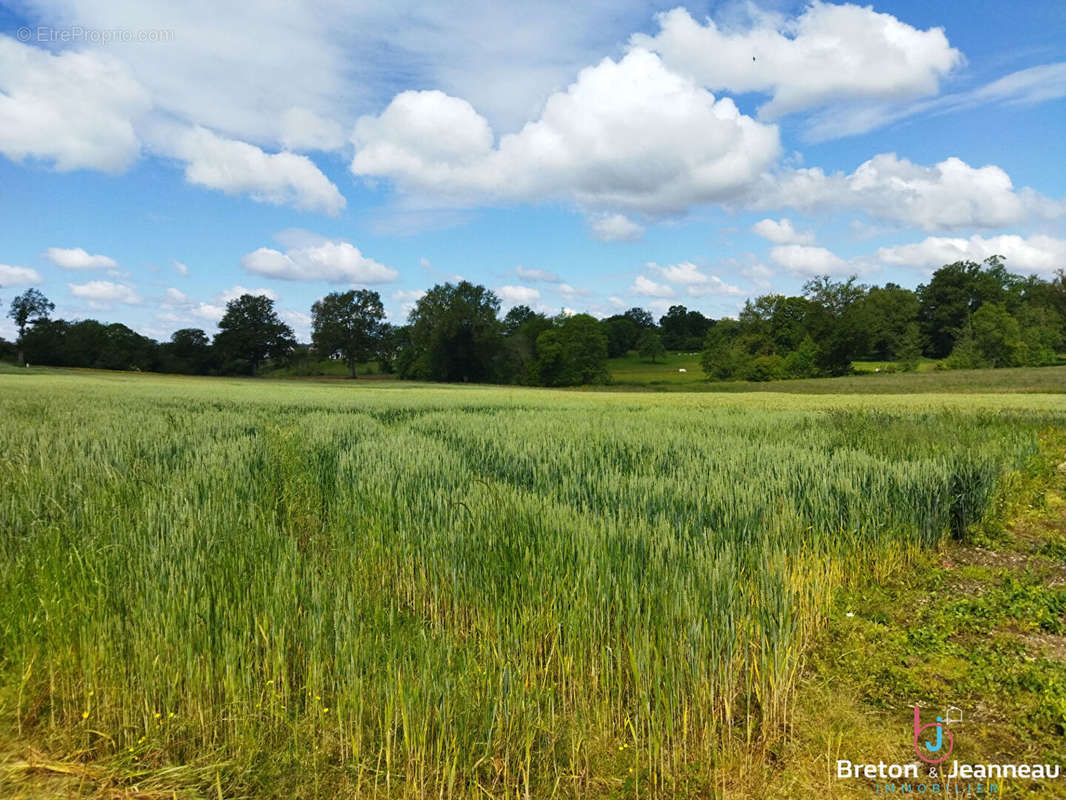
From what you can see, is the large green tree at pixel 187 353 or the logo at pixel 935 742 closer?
the logo at pixel 935 742

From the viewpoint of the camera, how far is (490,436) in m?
9.57

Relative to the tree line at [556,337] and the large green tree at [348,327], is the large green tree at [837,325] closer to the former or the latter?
the tree line at [556,337]

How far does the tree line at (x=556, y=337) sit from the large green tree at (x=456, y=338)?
0.17 meters

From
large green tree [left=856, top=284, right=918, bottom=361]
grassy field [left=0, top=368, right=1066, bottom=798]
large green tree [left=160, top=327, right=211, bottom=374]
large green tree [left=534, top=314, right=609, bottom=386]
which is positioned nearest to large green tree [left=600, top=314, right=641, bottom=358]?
large green tree [left=534, top=314, right=609, bottom=386]

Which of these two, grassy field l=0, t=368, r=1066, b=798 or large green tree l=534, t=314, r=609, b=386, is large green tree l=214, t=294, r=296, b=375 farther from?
grassy field l=0, t=368, r=1066, b=798

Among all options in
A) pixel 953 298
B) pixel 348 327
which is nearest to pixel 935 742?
pixel 348 327

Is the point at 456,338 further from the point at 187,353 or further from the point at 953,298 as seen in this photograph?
the point at 953,298

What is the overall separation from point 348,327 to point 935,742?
95.8 m

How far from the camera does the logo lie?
272 cm

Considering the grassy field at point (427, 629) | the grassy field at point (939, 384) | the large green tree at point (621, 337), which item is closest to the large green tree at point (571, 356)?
the grassy field at point (939, 384)

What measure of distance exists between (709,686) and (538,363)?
82061 millimetres

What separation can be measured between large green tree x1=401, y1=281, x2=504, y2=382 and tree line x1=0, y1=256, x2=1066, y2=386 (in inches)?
6.7

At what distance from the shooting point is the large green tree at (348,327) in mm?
90938

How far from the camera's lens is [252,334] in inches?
3637
